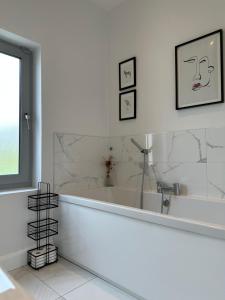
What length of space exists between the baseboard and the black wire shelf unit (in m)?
0.04

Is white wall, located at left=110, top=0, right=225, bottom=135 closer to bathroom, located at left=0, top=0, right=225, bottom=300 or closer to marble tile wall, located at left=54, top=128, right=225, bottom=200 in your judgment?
bathroom, located at left=0, top=0, right=225, bottom=300

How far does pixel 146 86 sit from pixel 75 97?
762mm

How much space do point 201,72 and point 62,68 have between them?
1337 millimetres

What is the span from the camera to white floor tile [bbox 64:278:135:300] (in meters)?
→ 1.54

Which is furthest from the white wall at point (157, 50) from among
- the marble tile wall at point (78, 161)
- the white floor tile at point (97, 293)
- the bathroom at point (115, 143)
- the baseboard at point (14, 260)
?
the baseboard at point (14, 260)

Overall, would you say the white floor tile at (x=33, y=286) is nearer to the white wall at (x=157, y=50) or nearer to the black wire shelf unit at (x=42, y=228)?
the black wire shelf unit at (x=42, y=228)

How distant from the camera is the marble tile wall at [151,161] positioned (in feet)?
6.47

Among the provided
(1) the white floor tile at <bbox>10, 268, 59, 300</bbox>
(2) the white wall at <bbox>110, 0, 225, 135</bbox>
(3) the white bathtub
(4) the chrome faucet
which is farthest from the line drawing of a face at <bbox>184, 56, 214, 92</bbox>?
(1) the white floor tile at <bbox>10, 268, 59, 300</bbox>

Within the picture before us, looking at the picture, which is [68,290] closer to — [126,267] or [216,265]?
[126,267]

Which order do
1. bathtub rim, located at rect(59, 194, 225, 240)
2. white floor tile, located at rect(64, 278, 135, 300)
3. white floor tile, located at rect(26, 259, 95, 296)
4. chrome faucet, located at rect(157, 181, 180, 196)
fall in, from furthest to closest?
1. chrome faucet, located at rect(157, 181, 180, 196)
2. white floor tile, located at rect(26, 259, 95, 296)
3. white floor tile, located at rect(64, 278, 135, 300)
4. bathtub rim, located at rect(59, 194, 225, 240)

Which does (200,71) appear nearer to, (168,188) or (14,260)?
(168,188)

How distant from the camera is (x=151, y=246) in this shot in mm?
1419

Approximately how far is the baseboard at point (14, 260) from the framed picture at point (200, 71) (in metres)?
1.91

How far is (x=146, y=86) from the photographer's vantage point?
8.09 ft
